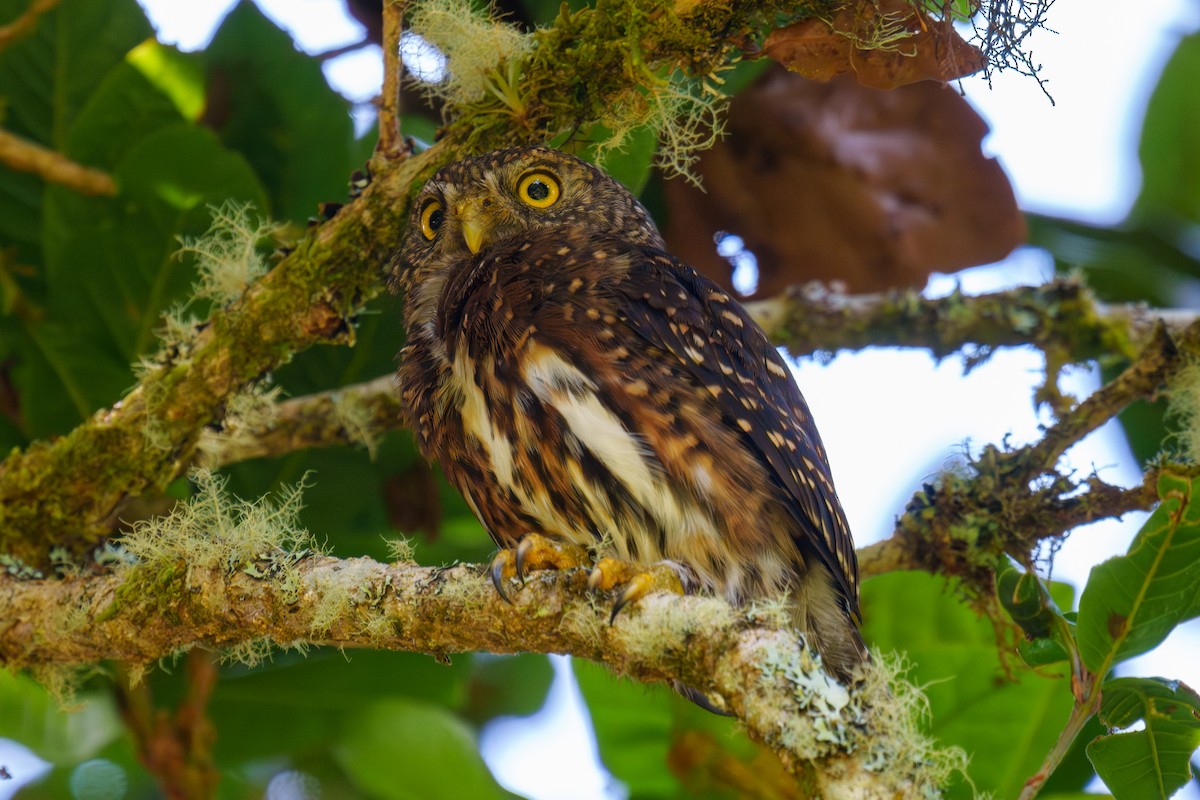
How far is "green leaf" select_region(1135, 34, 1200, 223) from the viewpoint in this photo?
434 centimetres

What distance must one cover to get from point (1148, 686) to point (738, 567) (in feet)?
2.68

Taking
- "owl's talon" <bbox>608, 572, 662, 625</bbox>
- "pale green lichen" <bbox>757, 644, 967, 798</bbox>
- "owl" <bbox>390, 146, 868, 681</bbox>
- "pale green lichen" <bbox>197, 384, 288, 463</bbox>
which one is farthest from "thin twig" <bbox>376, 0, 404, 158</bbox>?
"pale green lichen" <bbox>757, 644, 967, 798</bbox>

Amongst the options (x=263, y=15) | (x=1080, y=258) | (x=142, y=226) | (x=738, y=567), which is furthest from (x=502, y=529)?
(x=1080, y=258)

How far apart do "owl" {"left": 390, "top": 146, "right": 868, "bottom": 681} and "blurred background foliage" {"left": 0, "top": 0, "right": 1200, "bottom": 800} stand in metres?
0.38

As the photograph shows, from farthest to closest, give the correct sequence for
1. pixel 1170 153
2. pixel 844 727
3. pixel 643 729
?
1. pixel 1170 153
2. pixel 643 729
3. pixel 844 727

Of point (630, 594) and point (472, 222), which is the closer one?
point (630, 594)

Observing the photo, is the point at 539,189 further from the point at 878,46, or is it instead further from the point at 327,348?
the point at 878,46

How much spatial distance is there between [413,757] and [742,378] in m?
1.30

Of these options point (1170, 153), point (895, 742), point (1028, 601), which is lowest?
point (895, 742)

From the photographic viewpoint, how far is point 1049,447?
2959 millimetres

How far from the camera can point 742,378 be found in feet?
8.75

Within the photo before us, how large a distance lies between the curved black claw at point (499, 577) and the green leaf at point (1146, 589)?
3.24 feet

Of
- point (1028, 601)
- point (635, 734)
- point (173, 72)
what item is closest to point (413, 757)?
point (635, 734)

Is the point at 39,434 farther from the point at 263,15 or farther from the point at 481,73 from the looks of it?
the point at 481,73
